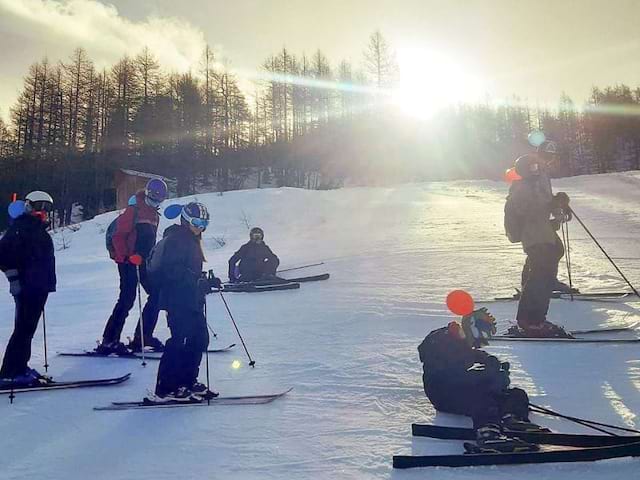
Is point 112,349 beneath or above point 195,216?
beneath

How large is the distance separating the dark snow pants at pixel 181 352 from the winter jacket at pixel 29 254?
1.42 meters

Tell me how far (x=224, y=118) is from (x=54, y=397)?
148ft

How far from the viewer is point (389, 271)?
1075 centimetres

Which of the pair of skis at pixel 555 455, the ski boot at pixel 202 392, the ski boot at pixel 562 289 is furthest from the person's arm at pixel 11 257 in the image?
the ski boot at pixel 562 289

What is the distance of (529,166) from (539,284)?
4.28 ft

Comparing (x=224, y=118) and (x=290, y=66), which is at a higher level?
(x=290, y=66)

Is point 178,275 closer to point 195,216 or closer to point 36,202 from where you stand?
point 195,216

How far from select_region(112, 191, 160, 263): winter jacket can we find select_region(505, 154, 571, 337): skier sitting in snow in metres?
4.05

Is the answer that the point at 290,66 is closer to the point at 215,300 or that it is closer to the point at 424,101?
the point at 424,101

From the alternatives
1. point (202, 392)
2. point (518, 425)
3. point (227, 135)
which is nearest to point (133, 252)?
point (202, 392)

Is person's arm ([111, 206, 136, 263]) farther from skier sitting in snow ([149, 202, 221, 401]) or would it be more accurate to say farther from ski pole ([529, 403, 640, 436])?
ski pole ([529, 403, 640, 436])

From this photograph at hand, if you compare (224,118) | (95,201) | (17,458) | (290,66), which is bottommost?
(17,458)

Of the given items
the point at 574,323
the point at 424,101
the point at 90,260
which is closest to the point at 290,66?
the point at 424,101

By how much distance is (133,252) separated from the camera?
572cm
